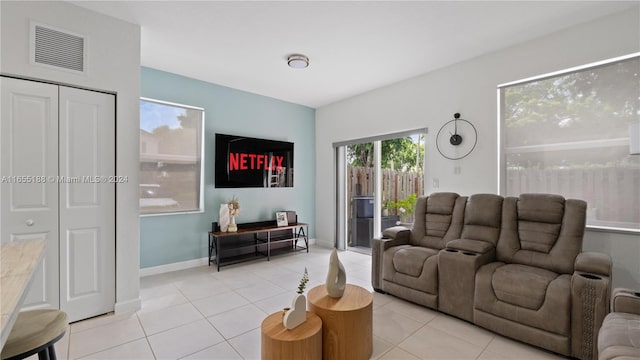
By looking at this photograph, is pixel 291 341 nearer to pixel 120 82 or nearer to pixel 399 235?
pixel 399 235

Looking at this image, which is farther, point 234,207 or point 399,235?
point 234,207

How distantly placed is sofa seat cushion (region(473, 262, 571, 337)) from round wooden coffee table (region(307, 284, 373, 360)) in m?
1.07

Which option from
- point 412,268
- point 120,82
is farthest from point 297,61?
point 412,268

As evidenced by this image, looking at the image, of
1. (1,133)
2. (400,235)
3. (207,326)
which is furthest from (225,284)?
(1,133)

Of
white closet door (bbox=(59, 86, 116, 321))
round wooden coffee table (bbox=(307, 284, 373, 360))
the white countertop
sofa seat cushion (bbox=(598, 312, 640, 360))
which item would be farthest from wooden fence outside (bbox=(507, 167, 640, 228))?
white closet door (bbox=(59, 86, 116, 321))

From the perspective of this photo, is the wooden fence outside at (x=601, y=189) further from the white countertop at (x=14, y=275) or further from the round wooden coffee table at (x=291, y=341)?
the white countertop at (x=14, y=275)

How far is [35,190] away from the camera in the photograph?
235 centimetres

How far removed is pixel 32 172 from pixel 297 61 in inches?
107

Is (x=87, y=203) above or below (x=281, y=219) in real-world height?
above

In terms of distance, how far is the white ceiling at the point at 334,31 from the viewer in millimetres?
2504

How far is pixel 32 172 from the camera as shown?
7.65 feet

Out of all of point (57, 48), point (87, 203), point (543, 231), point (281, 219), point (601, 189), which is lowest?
point (281, 219)

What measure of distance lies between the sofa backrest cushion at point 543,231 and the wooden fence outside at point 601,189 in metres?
0.43

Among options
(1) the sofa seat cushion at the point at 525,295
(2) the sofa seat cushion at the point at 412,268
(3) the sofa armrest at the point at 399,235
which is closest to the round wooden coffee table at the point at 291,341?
(2) the sofa seat cushion at the point at 412,268
